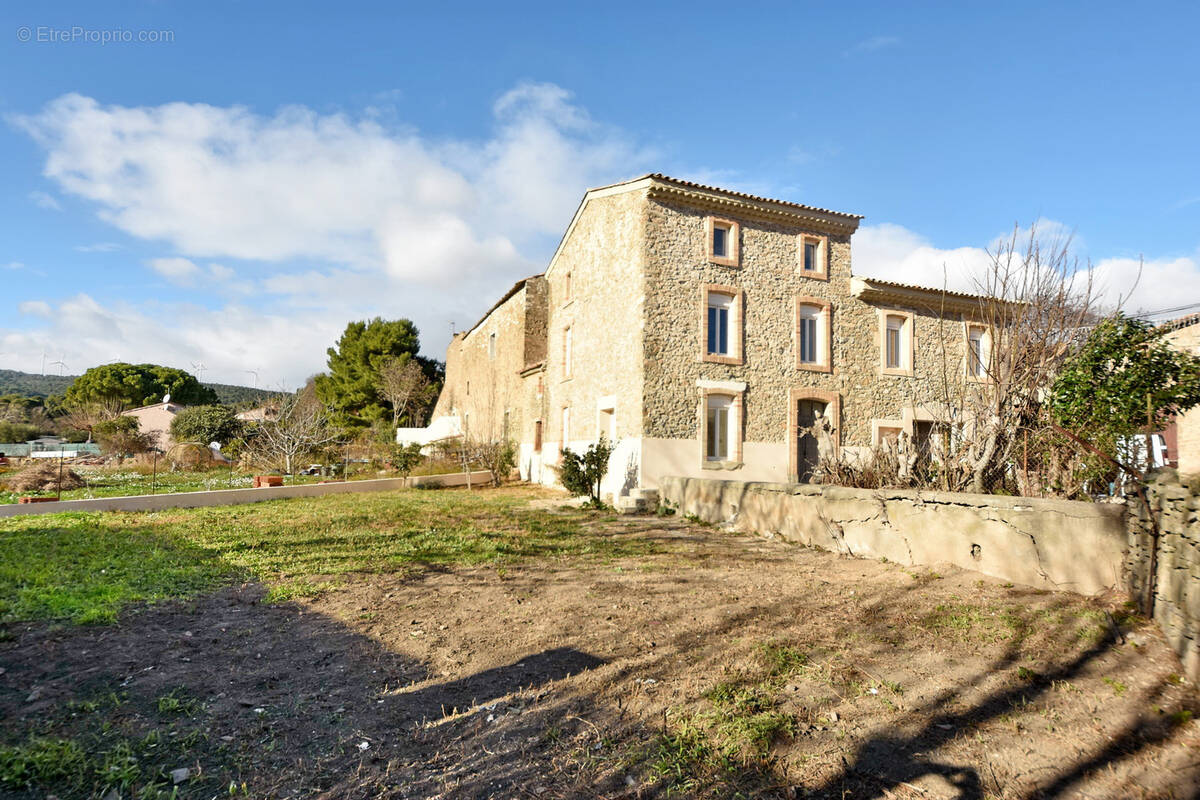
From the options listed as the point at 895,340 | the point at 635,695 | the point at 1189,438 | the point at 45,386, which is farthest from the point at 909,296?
the point at 45,386

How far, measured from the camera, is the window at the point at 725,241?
50.6 feet

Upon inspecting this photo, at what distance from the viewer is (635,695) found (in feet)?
12.0

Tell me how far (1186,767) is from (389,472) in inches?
762

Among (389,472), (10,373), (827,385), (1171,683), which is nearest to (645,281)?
(827,385)

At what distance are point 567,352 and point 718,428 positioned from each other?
5469 millimetres

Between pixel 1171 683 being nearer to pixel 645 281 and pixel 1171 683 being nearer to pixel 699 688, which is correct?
pixel 699 688

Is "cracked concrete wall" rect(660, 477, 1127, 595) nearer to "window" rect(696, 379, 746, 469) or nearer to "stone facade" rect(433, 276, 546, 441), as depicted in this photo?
"window" rect(696, 379, 746, 469)

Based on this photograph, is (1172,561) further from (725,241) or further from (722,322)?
(725,241)

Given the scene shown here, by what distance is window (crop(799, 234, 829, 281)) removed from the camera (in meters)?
16.6

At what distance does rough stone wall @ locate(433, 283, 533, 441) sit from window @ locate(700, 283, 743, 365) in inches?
286

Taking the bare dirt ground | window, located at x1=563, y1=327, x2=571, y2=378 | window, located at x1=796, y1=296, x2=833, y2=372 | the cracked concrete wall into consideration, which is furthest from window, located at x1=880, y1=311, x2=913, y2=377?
the bare dirt ground

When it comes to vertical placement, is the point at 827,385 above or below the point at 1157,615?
above

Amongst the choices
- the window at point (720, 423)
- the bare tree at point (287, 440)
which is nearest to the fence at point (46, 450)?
the bare tree at point (287, 440)

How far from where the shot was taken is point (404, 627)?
4.89m
